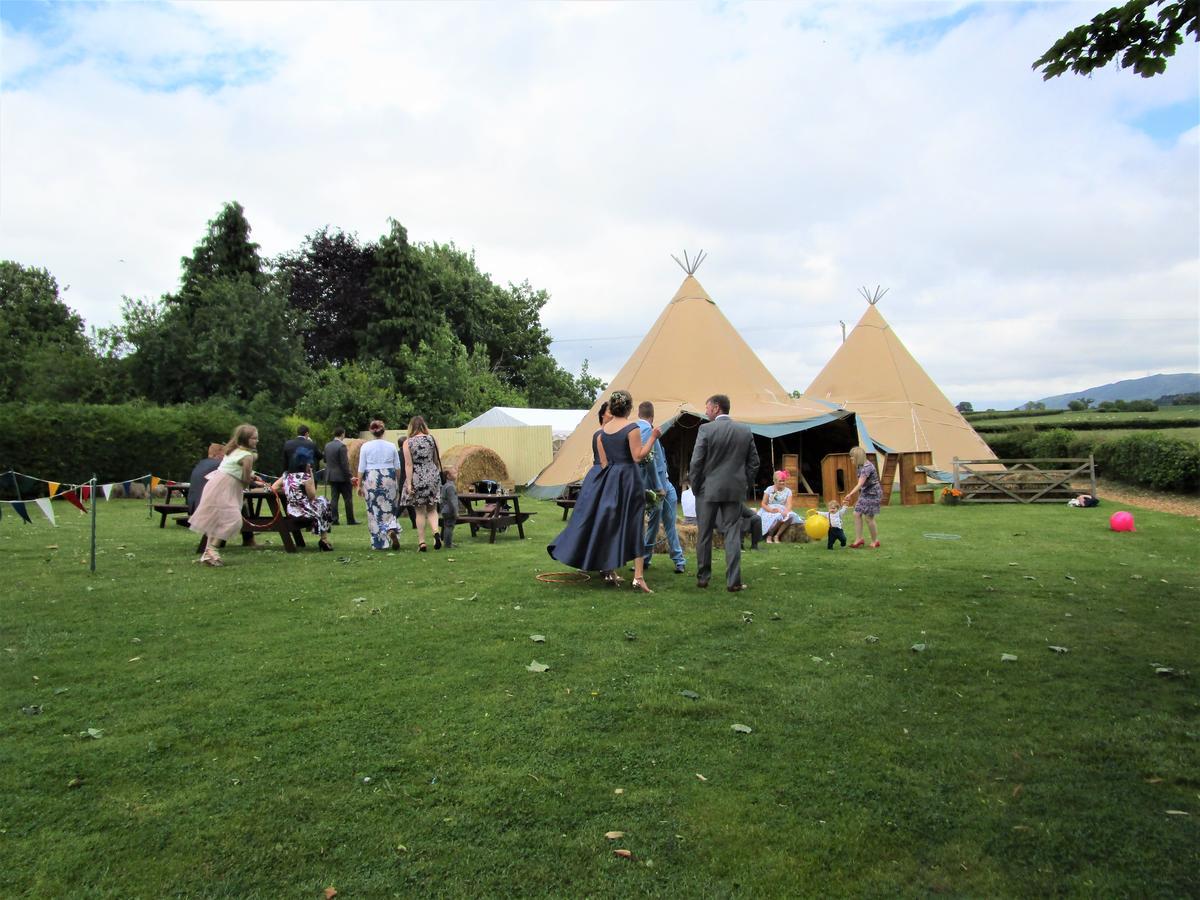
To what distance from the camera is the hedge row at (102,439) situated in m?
17.3

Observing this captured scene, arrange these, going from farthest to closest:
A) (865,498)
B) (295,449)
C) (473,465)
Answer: (473,465) → (295,449) → (865,498)

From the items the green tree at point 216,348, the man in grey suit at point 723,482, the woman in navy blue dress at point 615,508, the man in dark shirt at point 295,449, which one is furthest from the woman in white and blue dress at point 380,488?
the green tree at point 216,348

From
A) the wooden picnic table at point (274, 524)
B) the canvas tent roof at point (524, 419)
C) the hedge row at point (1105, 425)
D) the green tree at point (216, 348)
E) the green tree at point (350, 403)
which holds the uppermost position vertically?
the green tree at point (216, 348)

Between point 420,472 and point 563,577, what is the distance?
283 centimetres

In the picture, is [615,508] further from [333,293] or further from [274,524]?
[333,293]

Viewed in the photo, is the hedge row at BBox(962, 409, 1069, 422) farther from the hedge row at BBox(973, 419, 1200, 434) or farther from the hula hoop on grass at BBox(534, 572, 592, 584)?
the hula hoop on grass at BBox(534, 572, 592, 584)

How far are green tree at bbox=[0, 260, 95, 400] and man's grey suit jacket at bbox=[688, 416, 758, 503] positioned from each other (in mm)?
27457

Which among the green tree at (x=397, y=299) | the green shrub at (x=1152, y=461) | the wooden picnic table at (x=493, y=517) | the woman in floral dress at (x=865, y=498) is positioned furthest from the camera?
the green tree at (x=397, y=299)

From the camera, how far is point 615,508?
695 cm

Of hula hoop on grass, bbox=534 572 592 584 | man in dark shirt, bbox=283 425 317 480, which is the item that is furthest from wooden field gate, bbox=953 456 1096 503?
man in dark shirt, bbox=283 425 317 480

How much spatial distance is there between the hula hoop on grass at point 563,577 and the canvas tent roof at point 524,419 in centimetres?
1746

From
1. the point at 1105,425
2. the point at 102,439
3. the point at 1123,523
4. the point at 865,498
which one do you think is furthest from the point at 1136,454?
the point at 102,439

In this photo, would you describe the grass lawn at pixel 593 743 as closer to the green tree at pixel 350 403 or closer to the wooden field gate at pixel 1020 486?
the wooden field gate at pixel 1020 486

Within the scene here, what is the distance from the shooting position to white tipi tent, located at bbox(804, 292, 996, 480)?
21250mm
